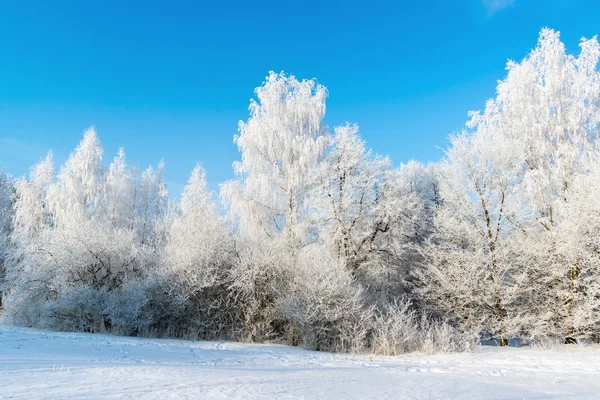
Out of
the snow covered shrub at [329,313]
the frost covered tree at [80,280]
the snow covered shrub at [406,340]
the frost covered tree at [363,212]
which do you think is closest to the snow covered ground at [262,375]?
the snow covered shrub at [406,340]

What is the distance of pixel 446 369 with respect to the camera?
27.6 ft

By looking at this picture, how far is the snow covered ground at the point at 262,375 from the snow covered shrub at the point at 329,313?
1560mm

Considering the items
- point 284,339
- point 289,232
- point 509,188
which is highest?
point 509,188

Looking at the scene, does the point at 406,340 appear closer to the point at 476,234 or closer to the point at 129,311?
the point at 476,234

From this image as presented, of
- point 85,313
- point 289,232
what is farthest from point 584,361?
point 85,313

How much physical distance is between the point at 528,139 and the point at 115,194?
25214mm

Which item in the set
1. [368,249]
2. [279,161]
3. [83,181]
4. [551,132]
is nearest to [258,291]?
[368,249]

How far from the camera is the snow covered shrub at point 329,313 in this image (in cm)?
1205

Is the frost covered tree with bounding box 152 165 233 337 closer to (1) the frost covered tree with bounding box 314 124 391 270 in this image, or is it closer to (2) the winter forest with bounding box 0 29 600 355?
(2) the winter forest with bounding box 0 29 600 355

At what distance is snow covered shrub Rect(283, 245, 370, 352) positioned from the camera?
12055 mm

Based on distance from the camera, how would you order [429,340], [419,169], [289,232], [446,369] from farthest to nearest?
[419,169] < [289,232] < [429,340] < [446,369]

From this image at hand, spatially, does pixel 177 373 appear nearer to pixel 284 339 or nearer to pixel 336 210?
pixel 284 339

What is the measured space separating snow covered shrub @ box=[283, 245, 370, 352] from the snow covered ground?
1560 millimetres

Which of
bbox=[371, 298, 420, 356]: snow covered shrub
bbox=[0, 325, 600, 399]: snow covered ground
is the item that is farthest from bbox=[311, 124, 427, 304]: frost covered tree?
bbox=[0, 325, 600, 399]: snow covered ground
